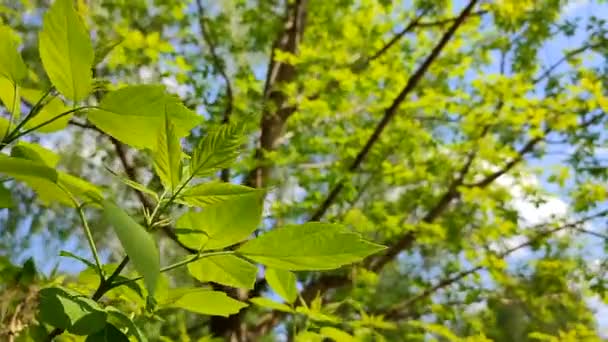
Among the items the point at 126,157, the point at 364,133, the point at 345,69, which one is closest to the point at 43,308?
the point at 126,157

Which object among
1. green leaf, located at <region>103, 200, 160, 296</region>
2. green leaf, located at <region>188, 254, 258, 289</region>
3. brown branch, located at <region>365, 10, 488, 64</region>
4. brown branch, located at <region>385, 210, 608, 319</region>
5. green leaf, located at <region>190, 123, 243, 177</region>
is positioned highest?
brown branch, located at <region>365, 10, 488, 64</region>

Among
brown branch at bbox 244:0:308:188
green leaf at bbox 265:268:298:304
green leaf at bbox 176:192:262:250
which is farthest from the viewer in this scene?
brown branch at bbox 244:0:308:188

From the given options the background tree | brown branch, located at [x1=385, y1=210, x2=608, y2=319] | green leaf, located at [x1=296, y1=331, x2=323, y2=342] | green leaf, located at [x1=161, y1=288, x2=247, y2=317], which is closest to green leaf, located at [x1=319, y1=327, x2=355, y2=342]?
green leaf, located at [x1=296, y1=331, x2=323, y2=342]

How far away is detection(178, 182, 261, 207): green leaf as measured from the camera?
1.31ft

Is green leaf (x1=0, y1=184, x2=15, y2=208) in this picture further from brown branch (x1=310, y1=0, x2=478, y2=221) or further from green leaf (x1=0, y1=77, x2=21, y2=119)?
brown branch (x1=310, y1=0, x2=478, y2=221)

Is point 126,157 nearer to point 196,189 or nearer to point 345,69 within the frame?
point 345,69

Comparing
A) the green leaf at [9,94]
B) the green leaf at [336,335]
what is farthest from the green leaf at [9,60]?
the green leaf at [336,335]

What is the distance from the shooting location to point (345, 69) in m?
3.73

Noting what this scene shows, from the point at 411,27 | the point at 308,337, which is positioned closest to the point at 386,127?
the point at 411,27

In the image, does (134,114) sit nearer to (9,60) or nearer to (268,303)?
(9,60)

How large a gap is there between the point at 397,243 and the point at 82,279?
13.8 ft

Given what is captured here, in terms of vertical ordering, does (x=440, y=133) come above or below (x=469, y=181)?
above

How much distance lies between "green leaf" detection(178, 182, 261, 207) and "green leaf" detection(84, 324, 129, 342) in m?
0.08

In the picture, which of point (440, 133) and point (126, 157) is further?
point (440, 133)
